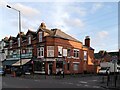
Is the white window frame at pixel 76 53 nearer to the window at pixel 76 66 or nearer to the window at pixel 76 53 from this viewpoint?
the window at pixel 76 53

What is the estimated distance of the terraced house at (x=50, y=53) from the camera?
46.0 meters

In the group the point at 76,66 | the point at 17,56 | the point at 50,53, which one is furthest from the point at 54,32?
the point at 17,56

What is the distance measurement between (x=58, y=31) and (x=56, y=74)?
10070mm

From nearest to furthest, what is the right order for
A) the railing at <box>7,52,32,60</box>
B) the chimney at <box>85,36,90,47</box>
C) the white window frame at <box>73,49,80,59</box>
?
the railing at <box>7,52,32,60</box>, the white window frame at <box>73,49,80,59</box>, the chimney at <box>85,36,90,47</box>

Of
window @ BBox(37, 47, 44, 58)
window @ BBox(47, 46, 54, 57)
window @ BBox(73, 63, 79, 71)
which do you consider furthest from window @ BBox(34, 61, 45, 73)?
window @ BBox(73, 63, 79, 71)

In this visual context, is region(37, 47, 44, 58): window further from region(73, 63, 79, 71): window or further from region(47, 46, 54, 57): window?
region(73, 63, 79, 71): window

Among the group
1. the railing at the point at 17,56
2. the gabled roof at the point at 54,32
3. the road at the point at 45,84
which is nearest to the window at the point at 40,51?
the railing at the point at 17,56

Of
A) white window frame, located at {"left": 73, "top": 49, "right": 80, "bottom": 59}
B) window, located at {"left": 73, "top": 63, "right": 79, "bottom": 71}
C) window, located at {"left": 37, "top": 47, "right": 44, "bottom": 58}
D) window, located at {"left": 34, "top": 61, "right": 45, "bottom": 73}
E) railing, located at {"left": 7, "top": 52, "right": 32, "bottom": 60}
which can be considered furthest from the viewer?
white window frame, located at {"left": 73, "top": 49, "right": 80, "bottom": 59}

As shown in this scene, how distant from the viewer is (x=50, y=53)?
46000 millimetres

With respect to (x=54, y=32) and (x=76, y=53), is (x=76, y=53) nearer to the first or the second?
(x=76, y=53)

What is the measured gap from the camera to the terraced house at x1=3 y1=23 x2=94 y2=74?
151ft

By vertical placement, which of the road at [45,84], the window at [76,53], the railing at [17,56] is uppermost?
the window at [76,53]

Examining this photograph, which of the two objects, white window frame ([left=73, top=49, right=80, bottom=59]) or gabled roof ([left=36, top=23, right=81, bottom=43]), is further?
white window frame ([left=73, top=49, right=80, bottom=59])

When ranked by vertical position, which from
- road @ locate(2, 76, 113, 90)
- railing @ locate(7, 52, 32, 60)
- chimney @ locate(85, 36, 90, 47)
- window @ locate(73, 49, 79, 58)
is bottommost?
road @ locate(2, 76, 113, 90)
